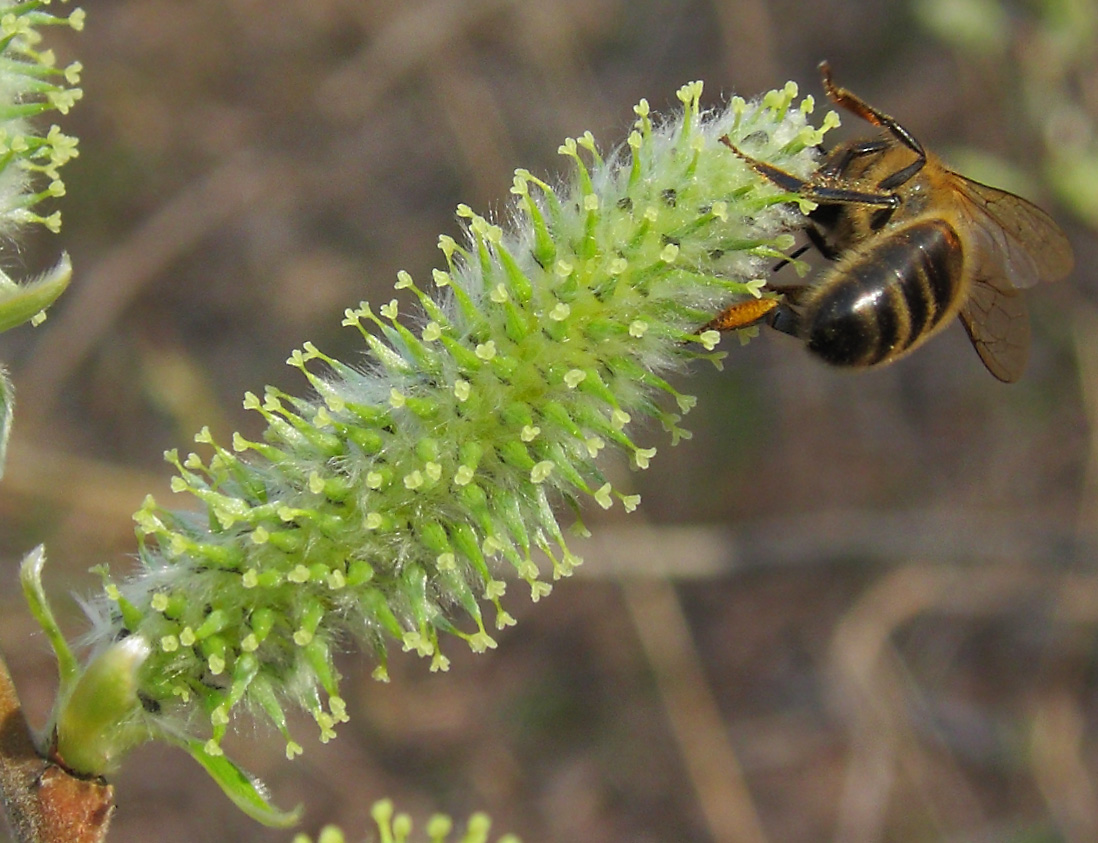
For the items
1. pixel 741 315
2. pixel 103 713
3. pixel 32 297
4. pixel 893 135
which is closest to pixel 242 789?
pixel 103 713

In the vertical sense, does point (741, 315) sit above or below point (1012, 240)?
above

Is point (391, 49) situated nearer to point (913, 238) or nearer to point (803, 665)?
point (803, 665)

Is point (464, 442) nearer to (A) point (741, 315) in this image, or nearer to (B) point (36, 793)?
(A) point (741, 315)

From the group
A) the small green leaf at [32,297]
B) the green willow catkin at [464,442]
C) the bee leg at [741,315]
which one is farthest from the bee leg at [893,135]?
the small green leaf at [32,297]

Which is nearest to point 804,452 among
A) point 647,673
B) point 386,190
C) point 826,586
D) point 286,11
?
point 826,586

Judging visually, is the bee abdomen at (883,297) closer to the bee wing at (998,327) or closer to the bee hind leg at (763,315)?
the bee hind leg at (763,315)

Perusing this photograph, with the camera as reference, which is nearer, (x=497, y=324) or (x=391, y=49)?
(x=497, y=324)
